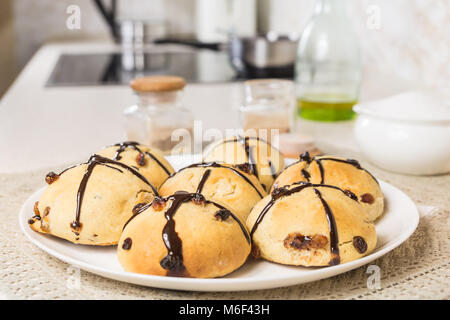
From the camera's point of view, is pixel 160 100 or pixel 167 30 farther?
pixel 167 30

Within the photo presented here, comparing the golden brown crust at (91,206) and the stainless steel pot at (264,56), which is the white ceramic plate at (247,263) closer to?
the golden brown crust at (91,206)

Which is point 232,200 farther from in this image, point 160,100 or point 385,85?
point 385,85

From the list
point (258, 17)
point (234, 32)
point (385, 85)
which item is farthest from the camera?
point (258, 17)

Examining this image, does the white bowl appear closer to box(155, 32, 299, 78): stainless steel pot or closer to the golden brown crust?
the golden brown crust

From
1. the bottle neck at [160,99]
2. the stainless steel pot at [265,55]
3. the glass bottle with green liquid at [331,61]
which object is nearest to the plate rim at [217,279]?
the bottle neck at [160,99]

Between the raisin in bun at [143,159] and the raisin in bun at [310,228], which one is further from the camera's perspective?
the raisin in bun at [143,159]
